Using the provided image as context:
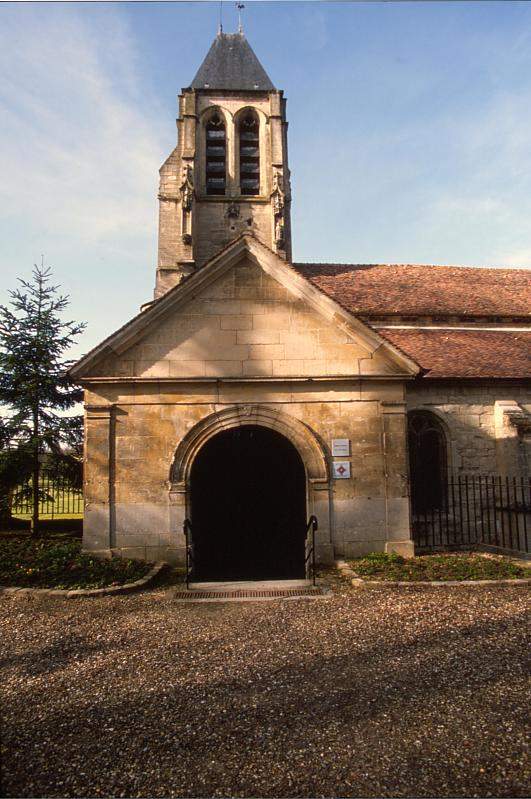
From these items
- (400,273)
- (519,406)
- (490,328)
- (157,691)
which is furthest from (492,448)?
(157,691)

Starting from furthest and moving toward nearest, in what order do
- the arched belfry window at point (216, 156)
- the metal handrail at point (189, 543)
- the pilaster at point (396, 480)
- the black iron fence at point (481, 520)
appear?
1. the arched belfry window at point (216, 156)
2. the black iron fence at point (481, 520)
3. the pilaster at point (396, 480)
4. the metal handrail at point (189, 543)

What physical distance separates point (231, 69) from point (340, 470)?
2442cm

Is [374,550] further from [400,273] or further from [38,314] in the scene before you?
[400,273]

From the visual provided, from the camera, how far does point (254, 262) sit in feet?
31.4

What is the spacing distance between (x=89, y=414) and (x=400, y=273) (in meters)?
13.1

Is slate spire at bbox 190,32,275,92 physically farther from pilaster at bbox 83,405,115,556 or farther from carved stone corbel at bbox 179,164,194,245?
pilaster at bbox 83,405,115,556

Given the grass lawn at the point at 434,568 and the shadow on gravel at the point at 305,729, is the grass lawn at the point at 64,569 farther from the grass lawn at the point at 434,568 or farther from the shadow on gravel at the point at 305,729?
the grass lawn at the point at 434,568

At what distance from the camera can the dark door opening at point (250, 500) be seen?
1135 cm

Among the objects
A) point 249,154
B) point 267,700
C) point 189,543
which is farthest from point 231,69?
point 267,700

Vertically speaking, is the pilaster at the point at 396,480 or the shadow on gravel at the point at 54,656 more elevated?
the pilaster at the point at 396,480

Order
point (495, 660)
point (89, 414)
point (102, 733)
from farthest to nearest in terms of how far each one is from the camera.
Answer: point (89, 414) → point (495, 660) → point (102, 733)

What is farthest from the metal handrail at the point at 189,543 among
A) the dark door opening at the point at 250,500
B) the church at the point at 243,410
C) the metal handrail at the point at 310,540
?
the metal handrail at the point at 310,540

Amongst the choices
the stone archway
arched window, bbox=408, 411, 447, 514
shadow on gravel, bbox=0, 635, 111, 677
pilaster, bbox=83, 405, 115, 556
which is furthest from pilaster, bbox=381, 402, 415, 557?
shadow on gravel, bbox=0, 635, 111, 677

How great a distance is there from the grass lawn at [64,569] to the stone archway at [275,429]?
1.17 meters
